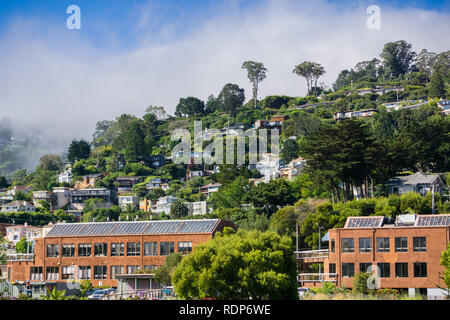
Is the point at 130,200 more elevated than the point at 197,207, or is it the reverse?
the point at 130,200

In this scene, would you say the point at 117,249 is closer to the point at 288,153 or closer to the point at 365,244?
the point at 365,244

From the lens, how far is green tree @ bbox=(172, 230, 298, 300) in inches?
1652

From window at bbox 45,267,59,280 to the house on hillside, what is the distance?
155ft

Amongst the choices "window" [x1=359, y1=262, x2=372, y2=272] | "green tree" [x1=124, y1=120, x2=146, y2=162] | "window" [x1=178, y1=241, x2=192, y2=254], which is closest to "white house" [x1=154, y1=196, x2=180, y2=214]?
"green tree" [x1=124, y1=120, x2=146, y2=162]

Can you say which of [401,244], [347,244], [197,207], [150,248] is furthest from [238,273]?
[197,207]

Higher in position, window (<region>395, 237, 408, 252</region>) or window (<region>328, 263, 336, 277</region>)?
window (<region>395, 237, 408, 252</region>)

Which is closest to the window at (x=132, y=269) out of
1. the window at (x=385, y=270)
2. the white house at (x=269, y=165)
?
the window at (x=385, y=270)

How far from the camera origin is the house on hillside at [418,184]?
97.6 meters

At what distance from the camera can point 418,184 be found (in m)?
98.3

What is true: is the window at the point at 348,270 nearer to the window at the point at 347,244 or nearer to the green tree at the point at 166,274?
the window at the point at 347,244

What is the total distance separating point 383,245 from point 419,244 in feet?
10.4

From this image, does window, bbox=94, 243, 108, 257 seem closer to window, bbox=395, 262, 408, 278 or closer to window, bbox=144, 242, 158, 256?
window, bbox=144, 242, 158, 256

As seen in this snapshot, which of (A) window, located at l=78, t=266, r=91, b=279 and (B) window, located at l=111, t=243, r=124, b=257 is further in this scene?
(A) window, located at l=78, t=266, r=91, b=279
